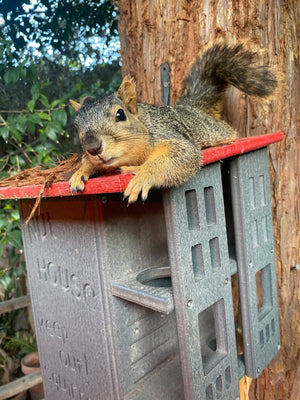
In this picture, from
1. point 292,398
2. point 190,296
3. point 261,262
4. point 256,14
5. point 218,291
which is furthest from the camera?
point 292,398

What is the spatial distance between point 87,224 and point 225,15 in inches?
32.9

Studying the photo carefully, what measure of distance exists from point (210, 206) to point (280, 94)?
53 cm

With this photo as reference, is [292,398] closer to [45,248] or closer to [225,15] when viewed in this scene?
[45,248]

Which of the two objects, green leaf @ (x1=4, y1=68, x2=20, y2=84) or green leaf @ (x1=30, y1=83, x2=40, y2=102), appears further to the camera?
green leaf @ (x1=30, y1=83, x2=40, y2=102)

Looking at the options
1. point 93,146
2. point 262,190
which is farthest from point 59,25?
point 262,190

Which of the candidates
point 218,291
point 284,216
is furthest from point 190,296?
point 284,216

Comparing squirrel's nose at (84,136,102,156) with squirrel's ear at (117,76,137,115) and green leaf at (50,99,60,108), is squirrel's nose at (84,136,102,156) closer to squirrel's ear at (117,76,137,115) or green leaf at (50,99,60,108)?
squirrel's ear at (117,76,137,115)

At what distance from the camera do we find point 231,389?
0.83 metres

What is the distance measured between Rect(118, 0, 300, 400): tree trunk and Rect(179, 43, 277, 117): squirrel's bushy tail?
0.06m

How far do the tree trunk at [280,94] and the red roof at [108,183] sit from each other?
0.94 ft

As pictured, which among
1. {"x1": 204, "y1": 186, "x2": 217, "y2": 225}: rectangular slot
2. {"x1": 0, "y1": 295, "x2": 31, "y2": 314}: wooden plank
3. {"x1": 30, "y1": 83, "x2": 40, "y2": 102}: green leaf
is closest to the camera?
{"x1": 204, "y1": 186, "x2": 217, "y2": 225}: rectangular slot

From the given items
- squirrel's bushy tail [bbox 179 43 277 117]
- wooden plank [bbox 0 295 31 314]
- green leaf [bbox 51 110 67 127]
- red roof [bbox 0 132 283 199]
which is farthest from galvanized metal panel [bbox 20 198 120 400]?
wooden plank [bbox 0 295 31 314]

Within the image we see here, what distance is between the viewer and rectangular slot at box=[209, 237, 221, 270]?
32.3 inches

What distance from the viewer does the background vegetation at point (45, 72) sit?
4.11 feet
